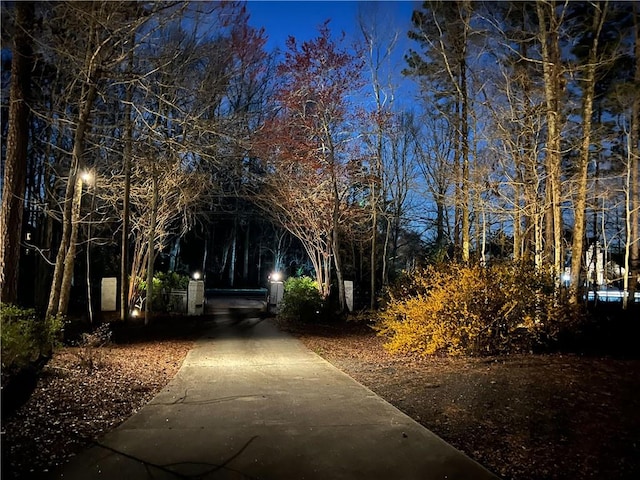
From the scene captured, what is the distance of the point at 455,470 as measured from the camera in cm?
403

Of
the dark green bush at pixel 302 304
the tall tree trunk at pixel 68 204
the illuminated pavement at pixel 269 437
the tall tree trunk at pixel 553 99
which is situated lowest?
the illuminated pavement at pixel 269 437

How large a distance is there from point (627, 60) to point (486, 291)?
17.2 m

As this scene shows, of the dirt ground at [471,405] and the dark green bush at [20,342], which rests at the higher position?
the dark green bush at [20,342]

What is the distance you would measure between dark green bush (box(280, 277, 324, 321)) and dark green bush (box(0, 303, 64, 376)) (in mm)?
10475

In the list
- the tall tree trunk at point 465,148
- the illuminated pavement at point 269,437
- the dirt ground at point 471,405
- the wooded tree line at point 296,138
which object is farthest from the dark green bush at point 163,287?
the illuminated pavement at point 269,437

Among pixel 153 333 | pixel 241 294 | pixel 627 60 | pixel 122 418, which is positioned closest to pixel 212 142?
pixel 153 333

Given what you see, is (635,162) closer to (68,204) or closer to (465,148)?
(465,148)

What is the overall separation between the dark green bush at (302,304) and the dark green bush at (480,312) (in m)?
7.92

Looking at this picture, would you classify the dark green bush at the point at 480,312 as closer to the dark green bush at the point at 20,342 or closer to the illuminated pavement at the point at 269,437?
the illuminated pavement at the point at 269,437

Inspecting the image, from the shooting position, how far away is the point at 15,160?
8945mm

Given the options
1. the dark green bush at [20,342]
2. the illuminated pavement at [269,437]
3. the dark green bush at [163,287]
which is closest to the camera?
the illuminated pavement at [269,437]

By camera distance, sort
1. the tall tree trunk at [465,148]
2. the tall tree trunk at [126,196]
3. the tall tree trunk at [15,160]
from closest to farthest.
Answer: the tall tree trunk at [15,160] → the tall tree trunk at [126,196] → the tall tree trunk at [465,148]

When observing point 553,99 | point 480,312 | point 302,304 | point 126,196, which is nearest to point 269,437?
point 480,312

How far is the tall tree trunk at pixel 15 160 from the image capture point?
344 inches
